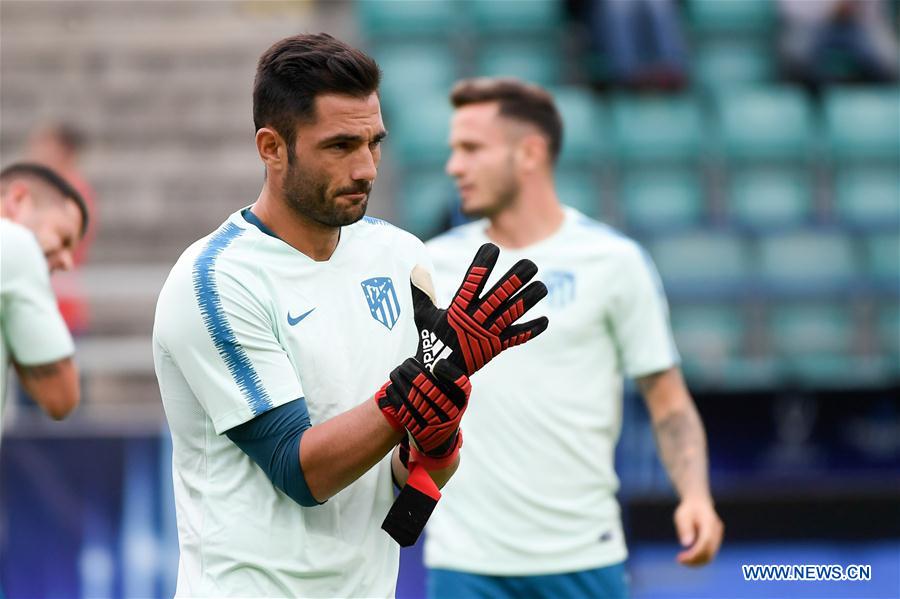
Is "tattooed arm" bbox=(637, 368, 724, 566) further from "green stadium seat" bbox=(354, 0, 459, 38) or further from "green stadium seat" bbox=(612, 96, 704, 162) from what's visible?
"green stadium seat" bbox=(354, 0, 459, 38)

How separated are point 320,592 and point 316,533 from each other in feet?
0.39

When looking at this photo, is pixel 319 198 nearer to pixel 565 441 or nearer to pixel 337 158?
pixel 337 158

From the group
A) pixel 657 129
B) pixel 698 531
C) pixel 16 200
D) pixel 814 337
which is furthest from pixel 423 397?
pixel 657 129

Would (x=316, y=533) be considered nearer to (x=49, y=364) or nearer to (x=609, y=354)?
(x=49, y=364)

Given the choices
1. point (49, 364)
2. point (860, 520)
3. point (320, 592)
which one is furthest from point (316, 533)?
point (860, 520)

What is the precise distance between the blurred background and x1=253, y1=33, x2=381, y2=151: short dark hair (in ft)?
11.4

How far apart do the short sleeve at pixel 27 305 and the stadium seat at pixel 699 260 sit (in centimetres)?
509

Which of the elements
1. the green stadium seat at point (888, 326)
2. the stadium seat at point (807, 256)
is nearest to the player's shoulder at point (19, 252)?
the stadium seat at point (807, 256)

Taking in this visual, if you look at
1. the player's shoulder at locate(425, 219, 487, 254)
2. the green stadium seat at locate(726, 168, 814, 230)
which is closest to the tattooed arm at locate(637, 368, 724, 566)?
the player's shoulder at locate(425, 219, 487, 254)

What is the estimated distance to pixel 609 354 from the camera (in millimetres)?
4145

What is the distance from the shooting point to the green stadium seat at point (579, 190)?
8.88 meters

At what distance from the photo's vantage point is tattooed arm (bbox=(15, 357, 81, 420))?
3.42 meters

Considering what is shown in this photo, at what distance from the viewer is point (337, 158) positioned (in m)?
2.51

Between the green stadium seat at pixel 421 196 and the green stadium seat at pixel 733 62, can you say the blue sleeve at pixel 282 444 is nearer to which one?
the green stadium seat at pixel 421 196
